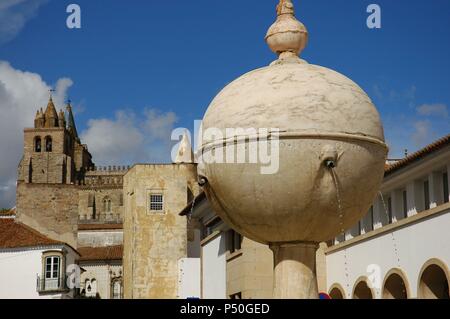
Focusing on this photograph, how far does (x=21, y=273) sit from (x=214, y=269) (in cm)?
2072

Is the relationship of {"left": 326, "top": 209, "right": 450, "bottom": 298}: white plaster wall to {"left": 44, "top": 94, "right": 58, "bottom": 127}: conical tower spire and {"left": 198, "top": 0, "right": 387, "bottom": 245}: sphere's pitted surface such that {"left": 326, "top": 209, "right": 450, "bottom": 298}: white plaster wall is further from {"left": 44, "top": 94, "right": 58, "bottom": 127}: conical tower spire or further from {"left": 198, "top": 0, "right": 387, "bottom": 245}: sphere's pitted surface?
{"left": 44, "top": 94, "right": 58, "bottom": 127}: conical tower spire

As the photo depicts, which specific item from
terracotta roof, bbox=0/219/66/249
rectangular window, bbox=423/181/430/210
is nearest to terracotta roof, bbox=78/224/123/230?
terracotta roof, bbox=0/219/66/249

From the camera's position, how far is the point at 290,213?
10.1 metres

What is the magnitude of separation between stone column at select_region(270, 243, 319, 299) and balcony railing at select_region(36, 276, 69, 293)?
142 feet

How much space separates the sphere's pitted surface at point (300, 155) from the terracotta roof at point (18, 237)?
44389 millimetres

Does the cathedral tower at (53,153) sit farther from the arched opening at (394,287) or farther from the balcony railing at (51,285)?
the arched opening at (394,287)

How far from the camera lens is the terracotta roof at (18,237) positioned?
53.4 meters

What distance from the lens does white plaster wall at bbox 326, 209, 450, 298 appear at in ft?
75.9

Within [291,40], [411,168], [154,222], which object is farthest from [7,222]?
[291,40]

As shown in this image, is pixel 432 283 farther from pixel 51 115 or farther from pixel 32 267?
pixel 51 115

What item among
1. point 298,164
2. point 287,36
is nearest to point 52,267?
point 287,36

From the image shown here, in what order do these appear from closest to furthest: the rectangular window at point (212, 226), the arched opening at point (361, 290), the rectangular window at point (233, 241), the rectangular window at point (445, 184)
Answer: the rectangular window at point (445, 184) < the arched opening at point (361, 290) < the rectangular window at point (233, 241) < the rectangular window at point (212, 226)

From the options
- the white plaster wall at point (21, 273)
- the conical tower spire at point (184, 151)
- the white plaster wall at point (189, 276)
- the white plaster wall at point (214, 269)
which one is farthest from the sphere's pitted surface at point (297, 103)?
the conical tower spire at point (184, 151)
